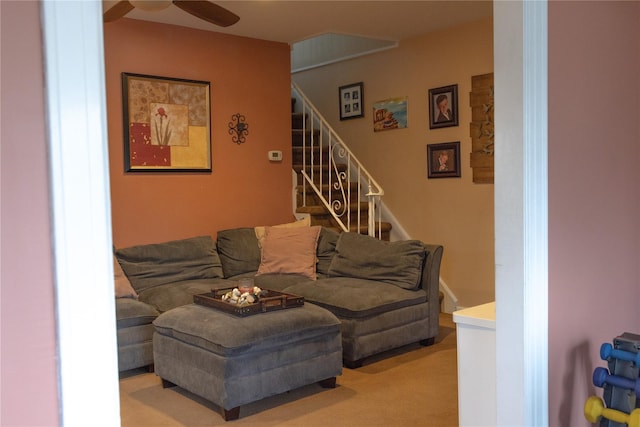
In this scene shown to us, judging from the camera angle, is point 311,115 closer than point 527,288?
No

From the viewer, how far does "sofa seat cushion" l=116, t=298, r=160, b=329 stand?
12.9ft

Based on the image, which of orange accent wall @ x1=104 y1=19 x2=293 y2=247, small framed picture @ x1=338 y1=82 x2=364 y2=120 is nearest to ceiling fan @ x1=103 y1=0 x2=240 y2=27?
orange accent wall @ x1=104 y1=19 x2=293 y2=247

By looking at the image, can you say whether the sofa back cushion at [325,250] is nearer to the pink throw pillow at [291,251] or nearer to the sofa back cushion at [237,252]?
the pink throw pillow at [291,251]

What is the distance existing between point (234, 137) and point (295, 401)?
2853mm

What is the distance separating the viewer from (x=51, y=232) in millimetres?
969

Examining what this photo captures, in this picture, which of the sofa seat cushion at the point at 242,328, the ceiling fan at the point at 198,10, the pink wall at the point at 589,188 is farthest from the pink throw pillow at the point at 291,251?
the pink wall at the point at 589,188

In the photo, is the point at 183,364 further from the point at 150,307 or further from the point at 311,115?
the point at 311,115

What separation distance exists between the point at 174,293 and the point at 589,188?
3.12 m

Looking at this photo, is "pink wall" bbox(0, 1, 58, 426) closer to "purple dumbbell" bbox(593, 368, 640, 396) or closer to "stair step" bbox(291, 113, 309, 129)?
"purple dumbbell" bbox(593, 368, 640, 396)

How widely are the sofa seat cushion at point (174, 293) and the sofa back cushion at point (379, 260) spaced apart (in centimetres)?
93

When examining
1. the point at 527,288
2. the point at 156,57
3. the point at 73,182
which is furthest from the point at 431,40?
the point at 73,182

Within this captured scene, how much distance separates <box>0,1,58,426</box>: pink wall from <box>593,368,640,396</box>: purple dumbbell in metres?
1.61

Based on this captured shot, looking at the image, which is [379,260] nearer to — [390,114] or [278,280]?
[278,280]

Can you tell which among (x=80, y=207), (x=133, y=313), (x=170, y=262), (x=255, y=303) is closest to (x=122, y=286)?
(x=133, y=313)
